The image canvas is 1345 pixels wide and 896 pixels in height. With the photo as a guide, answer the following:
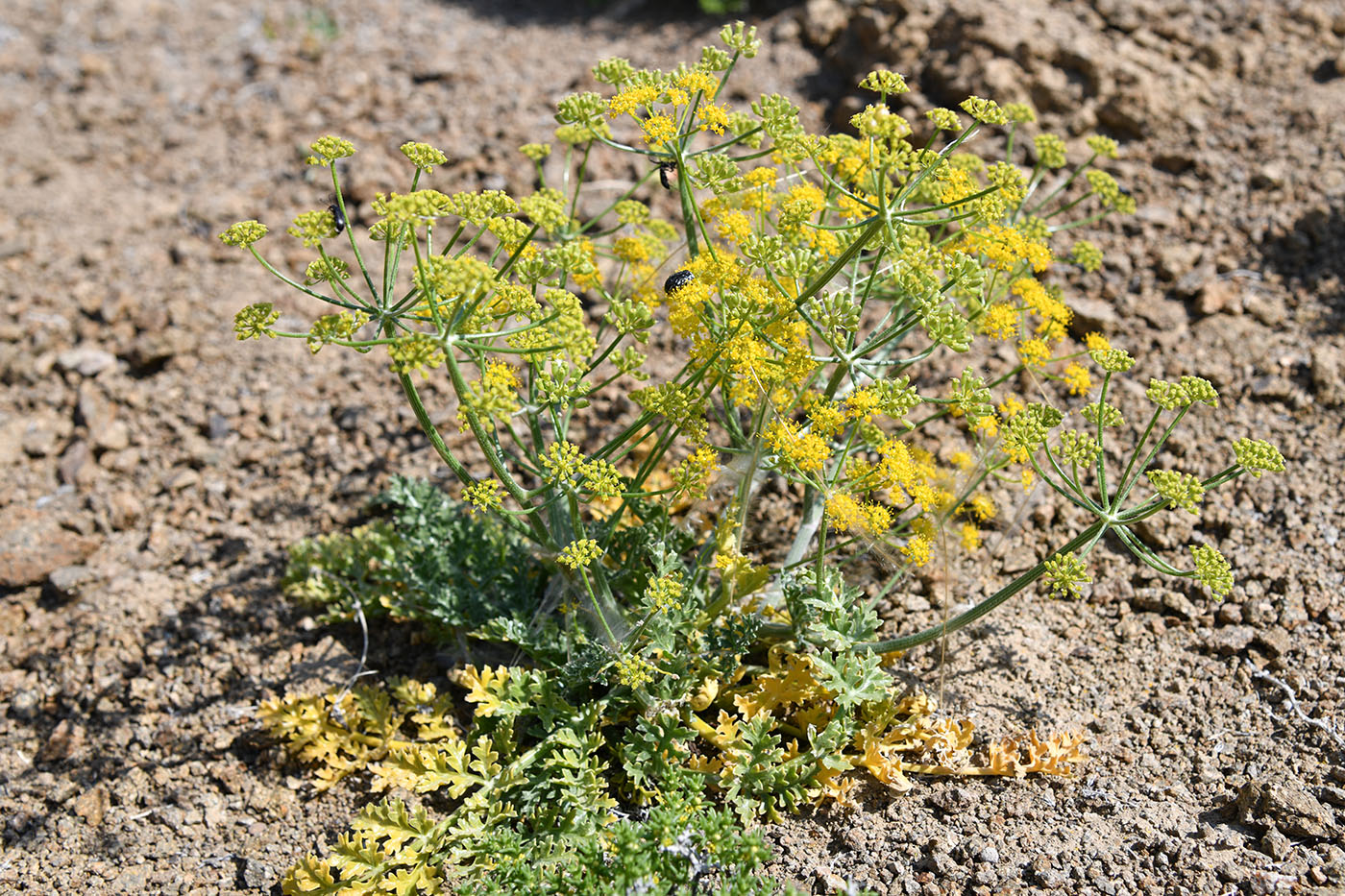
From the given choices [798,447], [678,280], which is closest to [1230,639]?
[798,447]

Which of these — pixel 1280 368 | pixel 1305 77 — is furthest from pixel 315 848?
pixel 1305 77

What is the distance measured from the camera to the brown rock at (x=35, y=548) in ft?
16.8

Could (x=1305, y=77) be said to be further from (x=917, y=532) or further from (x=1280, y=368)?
(x=917, y=532)

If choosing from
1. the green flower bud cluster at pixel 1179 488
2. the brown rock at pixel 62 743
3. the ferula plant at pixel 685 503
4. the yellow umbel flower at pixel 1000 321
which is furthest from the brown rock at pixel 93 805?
the green flower bud cluster at pixel 1179 488

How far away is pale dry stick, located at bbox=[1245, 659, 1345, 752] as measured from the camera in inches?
153

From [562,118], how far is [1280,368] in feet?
13.3

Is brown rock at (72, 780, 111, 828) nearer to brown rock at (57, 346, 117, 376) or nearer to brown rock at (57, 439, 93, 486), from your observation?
brown rock at (57, 439, 93, 486)

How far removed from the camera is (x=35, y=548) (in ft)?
17.1

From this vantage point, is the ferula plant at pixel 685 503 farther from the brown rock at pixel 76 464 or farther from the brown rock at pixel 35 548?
the brown rock at pixel 76 464

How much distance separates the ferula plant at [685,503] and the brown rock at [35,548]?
1348 millimetres

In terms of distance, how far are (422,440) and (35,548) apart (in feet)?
6.73

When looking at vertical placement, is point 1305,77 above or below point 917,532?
above

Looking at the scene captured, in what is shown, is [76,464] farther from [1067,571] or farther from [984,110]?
[1067,571]

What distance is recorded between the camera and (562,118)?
3.69 metres
